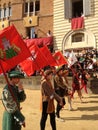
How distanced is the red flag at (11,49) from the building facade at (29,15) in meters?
22.2

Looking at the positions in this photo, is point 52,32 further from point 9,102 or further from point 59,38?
point 9,102

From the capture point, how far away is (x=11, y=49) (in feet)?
22.1

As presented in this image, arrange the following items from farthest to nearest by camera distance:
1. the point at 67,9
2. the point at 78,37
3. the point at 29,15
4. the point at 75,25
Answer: the point at 29,15, the point at 67,9, the point at 78,37, the point at 75,25

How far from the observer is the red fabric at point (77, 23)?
86.8ft

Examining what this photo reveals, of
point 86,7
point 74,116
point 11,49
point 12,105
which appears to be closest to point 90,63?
point 86,7

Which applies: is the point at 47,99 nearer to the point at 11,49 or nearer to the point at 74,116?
the point at 11,49

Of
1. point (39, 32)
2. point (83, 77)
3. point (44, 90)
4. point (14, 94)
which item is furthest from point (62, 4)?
point (14, 94)

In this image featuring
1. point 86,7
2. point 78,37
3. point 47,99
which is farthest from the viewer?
point 78,37

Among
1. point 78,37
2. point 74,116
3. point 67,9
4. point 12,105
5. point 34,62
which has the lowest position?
point 74,116

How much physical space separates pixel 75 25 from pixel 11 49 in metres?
20.6

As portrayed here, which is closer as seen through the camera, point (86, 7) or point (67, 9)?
point (86, 7)

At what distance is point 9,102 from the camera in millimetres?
5480

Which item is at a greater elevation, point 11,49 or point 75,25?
point 75,25

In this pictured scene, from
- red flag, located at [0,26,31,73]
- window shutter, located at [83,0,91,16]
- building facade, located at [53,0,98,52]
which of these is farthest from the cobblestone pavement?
window shutter, located at [83,0,91,16]
